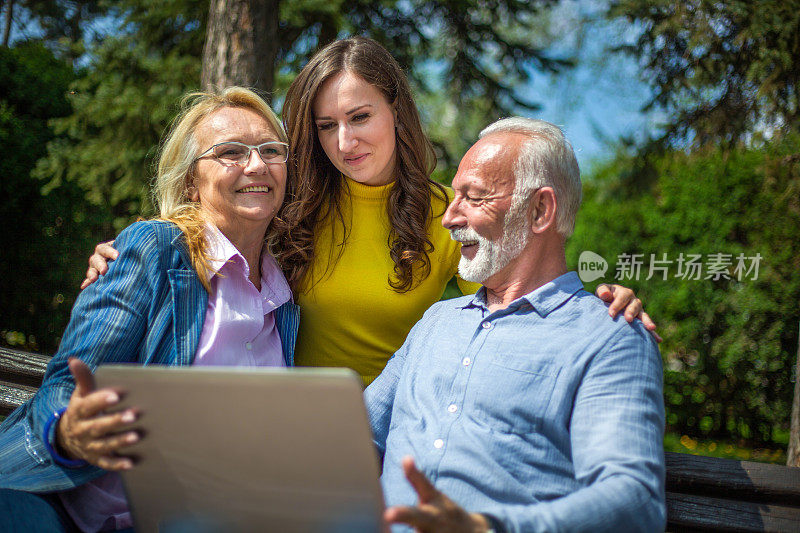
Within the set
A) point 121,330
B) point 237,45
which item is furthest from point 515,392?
point 237,45

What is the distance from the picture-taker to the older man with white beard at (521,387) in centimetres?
161

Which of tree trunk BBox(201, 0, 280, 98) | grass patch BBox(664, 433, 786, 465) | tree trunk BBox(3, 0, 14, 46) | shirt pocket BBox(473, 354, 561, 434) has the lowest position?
grass patch BBox(664, 433, 786, 465)

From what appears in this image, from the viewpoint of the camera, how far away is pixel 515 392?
198 cm

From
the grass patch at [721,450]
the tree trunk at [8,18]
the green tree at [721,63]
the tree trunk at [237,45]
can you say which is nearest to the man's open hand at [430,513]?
the tree trunk at [237,45]

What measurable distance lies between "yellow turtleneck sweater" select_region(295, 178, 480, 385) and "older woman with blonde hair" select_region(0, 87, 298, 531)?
172 millimetres

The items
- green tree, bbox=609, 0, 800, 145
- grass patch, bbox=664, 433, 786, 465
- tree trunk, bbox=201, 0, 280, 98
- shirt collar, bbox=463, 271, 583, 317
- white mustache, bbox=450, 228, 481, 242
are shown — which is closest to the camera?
shirt collar, bbox=463, 271, 583, 317

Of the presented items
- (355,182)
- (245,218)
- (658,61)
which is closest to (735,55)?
(658,61)

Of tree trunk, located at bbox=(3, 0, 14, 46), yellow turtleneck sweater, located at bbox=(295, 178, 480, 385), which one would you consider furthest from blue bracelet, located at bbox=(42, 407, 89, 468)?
tree trunk, located at bbox=(3, 0, 14, 46)

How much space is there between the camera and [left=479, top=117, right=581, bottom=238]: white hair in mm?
2229

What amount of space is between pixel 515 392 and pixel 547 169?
0.76 m

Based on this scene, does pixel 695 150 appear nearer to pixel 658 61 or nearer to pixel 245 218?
pixel 658 61

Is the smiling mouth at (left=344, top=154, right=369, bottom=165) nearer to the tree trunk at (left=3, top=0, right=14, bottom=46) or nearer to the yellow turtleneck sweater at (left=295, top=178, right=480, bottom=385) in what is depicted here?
the yellow turtleneck sweater at (left=295, top=178, right=480, bottom=385)

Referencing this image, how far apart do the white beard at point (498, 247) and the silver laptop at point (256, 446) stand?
99cm

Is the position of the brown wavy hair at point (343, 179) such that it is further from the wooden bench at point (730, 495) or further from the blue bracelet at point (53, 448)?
the wooden bench at point (730, 495)
